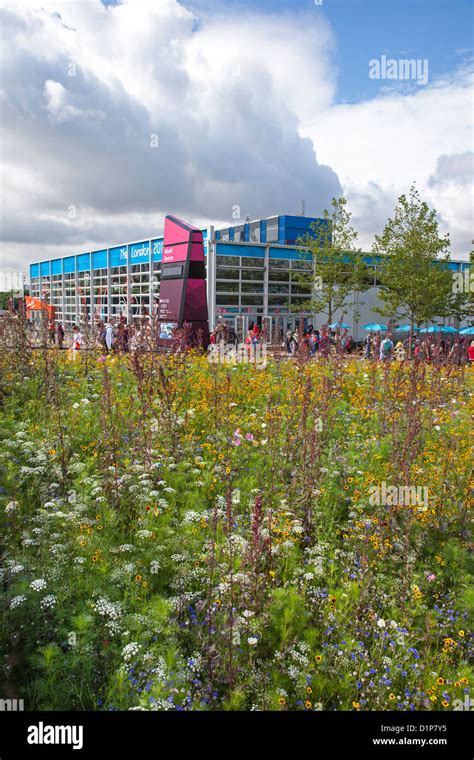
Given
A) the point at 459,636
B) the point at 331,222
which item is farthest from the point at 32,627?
the point at 331,222

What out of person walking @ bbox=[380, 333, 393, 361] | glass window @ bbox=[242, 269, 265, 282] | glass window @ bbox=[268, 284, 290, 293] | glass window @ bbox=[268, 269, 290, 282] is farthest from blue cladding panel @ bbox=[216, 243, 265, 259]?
person walking @ bbox=[380, 333, 393, 361]

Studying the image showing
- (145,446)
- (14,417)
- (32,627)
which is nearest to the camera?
(32,627)

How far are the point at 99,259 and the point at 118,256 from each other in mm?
6054

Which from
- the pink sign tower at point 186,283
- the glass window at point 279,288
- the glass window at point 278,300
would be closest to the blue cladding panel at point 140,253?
the glass window at point 279,288

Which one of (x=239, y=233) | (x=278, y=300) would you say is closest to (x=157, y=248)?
(x=278, y=300)

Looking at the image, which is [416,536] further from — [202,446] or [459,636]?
[202,446]

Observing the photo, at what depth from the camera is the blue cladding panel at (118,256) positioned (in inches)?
1960

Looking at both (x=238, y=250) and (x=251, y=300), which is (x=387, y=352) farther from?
(x=251, y=300)

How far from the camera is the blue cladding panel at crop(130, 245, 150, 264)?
4512 centimetres

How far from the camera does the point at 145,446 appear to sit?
5555mm

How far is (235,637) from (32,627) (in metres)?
1.32

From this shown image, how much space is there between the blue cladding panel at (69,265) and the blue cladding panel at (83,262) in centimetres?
210

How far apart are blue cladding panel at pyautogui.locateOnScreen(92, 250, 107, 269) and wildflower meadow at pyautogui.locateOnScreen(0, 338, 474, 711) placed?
51.6m

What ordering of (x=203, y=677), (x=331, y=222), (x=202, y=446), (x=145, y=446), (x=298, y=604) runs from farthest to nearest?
1. (x=331, y=222)
2. (x=202, y=446)
3. (x=145, y=446)
4. (x=298, y=604)
5. (x=203, y=677)
